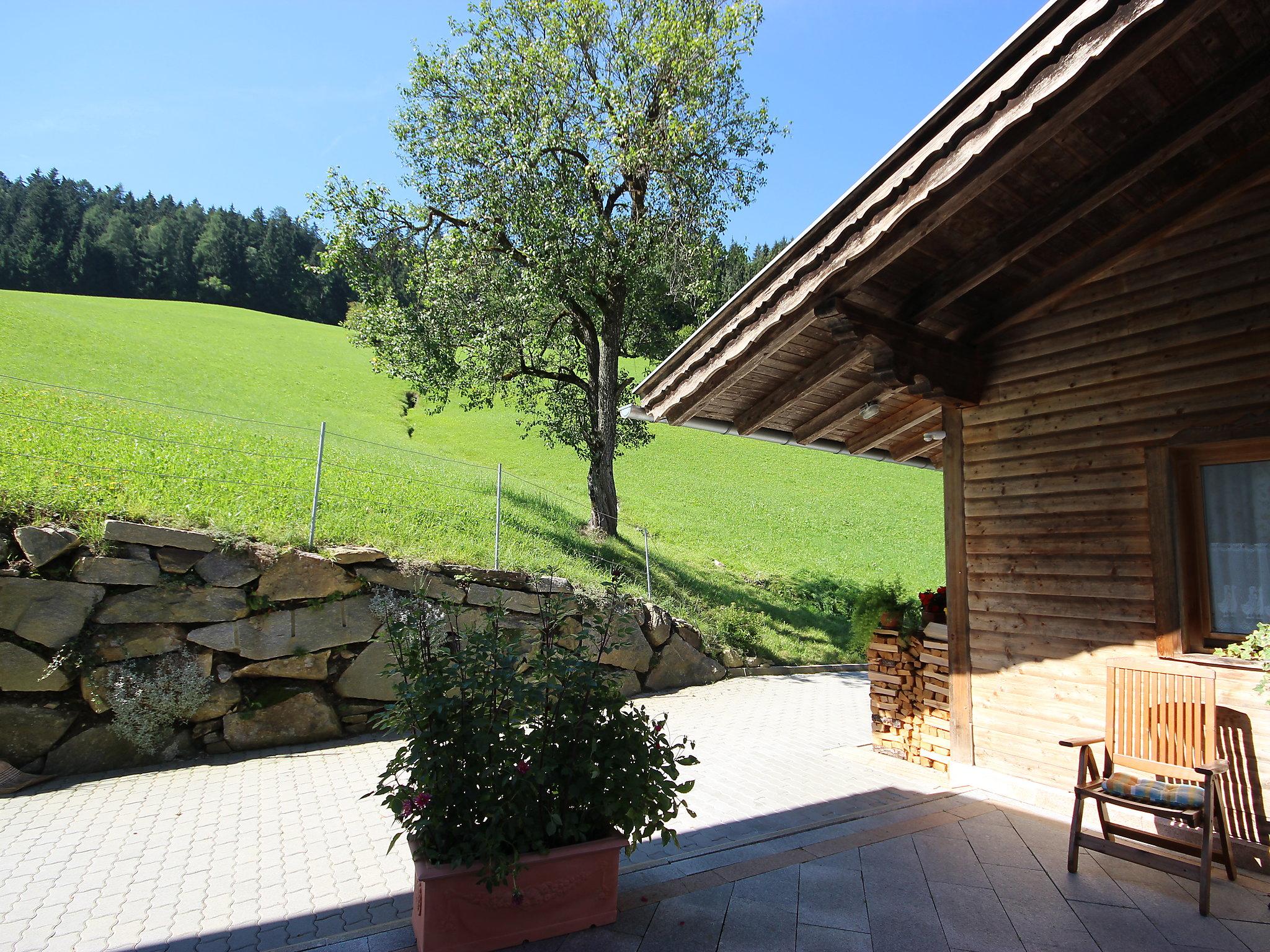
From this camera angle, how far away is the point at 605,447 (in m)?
13.2

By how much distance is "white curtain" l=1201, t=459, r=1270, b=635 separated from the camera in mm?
3951

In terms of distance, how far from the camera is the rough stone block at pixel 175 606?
607 centimetres

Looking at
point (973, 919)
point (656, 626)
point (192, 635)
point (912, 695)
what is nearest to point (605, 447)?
point (656, 626)

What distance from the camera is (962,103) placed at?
3.78 metres

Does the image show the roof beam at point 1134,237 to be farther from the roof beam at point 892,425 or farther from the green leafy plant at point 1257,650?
the green leafy plant at point 1257,650

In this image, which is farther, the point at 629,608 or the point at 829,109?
the point at 629,608

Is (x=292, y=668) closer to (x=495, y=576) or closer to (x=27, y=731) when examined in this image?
(x=27, y=731)

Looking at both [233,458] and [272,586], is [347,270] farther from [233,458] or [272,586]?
[272,586]

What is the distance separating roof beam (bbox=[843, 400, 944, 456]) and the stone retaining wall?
12.2 feet

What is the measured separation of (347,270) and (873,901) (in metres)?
12.7

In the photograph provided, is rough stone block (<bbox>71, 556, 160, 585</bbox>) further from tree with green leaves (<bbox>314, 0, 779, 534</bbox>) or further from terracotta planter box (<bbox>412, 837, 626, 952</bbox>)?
tree with green leaves (<bbox>314, 0, 779, 534</bbox>)

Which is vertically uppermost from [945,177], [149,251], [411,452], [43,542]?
[149,251]

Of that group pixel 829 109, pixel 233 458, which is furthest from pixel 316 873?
pixel 829 109

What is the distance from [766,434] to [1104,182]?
3.61 m
